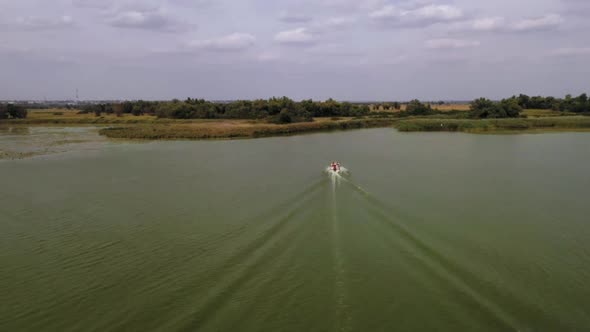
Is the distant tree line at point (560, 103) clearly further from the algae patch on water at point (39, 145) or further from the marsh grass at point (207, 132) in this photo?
the algae patch on water at point (39, 145)

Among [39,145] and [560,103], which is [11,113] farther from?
[560,103]

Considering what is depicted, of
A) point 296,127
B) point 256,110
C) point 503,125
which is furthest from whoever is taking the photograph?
point 256,110

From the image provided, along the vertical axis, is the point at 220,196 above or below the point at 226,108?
below

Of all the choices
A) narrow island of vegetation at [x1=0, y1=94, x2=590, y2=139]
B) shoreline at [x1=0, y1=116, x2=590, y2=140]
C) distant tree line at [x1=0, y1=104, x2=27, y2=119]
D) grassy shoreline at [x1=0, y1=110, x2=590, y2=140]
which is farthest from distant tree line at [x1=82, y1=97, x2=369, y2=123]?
distant tree line at [x1=0, y1=104, x2=27, y2=119]

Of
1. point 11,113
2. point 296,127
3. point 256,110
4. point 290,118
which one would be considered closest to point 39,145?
point 296,127

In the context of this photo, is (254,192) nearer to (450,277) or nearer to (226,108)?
(450,277)

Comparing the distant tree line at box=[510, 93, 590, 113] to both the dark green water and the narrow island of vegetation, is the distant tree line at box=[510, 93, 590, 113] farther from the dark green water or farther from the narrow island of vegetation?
the dark green water

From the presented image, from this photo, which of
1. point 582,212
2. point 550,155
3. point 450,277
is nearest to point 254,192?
point 450,277
